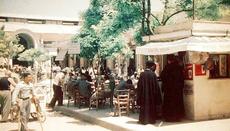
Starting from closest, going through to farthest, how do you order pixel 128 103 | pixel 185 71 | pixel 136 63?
pixel 185 71 → pixel 128 103 → pixel 136 63

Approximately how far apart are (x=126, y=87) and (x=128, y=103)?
63 cm

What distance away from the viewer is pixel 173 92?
10.1 metres

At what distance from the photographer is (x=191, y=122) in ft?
32.4

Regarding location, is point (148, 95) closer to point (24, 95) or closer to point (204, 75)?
point (204, 75)

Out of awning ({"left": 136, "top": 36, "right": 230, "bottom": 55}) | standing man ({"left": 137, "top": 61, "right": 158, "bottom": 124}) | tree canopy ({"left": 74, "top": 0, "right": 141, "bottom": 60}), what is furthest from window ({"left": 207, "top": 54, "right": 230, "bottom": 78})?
tree canopy ({"left": 74, "top": 0, "right": 141, "bottom": 60})

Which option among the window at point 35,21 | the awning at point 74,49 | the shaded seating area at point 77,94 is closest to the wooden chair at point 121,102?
the shaded seating area at point 77,94

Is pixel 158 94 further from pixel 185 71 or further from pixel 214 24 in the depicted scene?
pixel 214 24

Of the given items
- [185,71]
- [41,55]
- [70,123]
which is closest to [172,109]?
[185,71]

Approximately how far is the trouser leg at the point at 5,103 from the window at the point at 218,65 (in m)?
5.95

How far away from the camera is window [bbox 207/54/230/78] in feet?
34.4

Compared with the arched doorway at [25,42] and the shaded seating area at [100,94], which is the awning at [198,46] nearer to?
the shaded seating area at [100,94]

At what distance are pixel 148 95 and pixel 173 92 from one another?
682 mm

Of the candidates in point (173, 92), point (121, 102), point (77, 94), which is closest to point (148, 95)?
point (173, 92)

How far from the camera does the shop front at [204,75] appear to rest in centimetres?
997
